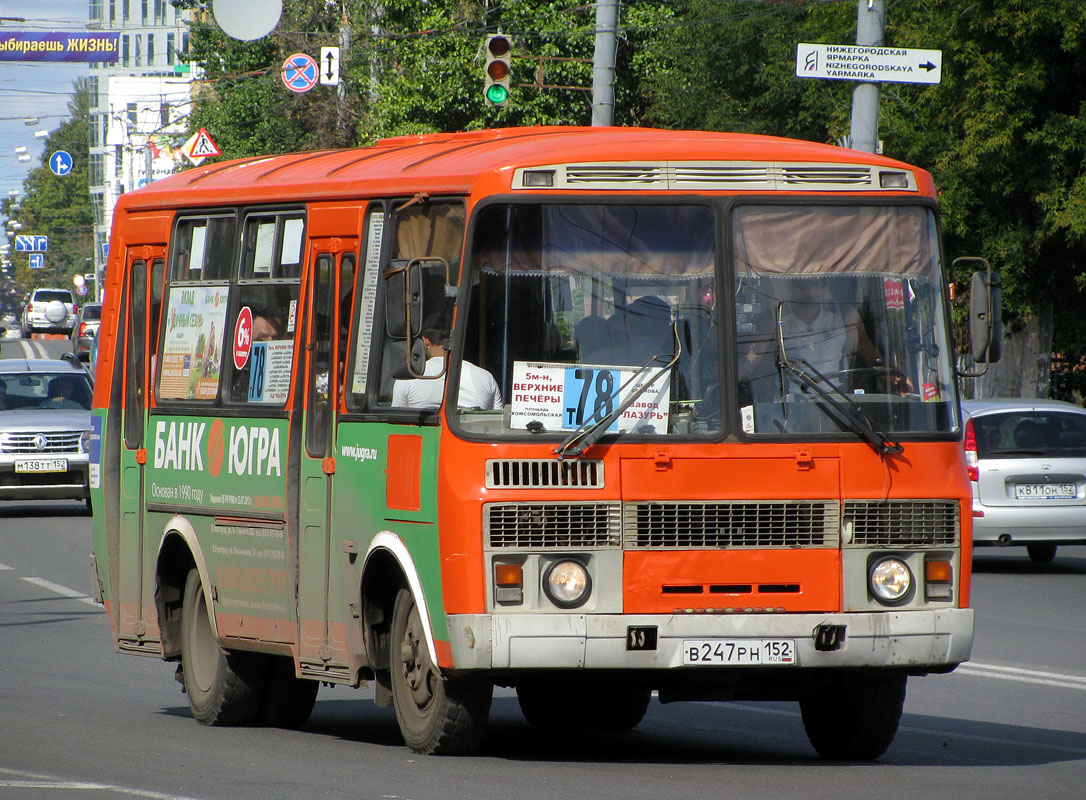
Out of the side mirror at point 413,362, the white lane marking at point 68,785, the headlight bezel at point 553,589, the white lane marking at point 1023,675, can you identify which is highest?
the side mirror at point 413,362

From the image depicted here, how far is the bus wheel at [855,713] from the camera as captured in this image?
8844 mm

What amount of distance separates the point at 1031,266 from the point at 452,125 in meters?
14.0

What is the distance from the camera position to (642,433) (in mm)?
8047

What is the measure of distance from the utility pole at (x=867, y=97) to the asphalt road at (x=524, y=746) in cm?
569

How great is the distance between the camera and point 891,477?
8.25 m

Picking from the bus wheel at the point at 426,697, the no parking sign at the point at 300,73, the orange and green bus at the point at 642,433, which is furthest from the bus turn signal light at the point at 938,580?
the no parking sign at the point at 300,73

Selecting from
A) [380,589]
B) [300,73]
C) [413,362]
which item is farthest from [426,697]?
[300,73]

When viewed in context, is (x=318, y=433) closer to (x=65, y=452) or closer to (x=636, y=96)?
(x=65, y=452)

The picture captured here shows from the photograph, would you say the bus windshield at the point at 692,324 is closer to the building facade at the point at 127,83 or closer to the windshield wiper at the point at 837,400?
the windshield wiper at the point at 837,400

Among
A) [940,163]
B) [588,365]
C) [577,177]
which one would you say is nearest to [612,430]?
[588,365]

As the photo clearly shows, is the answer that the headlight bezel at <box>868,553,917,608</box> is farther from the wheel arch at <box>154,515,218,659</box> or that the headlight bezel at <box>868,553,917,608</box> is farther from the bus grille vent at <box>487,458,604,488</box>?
the wheel arch at <box>154,515,218,659</box>

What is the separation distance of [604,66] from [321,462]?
Result: 44.6 ft

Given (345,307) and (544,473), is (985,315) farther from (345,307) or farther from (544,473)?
(345,307)

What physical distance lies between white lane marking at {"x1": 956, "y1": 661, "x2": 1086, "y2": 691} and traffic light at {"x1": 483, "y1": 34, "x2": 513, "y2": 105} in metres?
9.84
